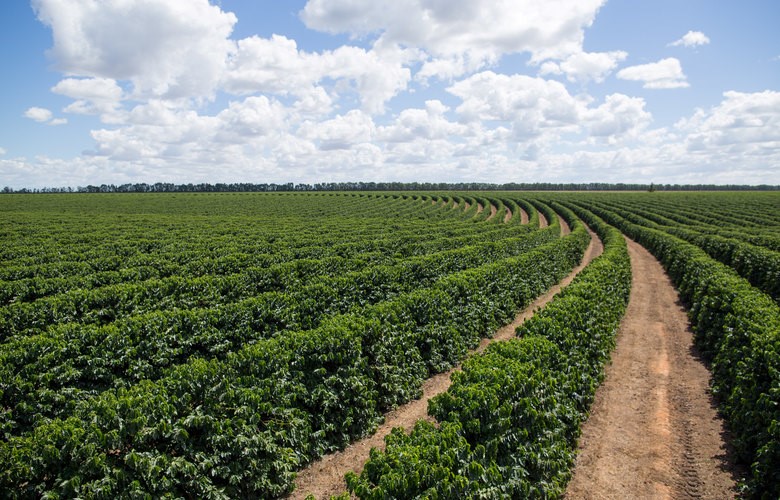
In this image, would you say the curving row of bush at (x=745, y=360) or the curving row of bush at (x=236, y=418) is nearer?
the curving row of bush at (x=236, y=418)

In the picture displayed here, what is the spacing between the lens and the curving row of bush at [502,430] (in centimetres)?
602

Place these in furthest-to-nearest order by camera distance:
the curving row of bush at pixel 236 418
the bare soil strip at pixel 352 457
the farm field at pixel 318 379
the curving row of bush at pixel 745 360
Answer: the bare soil strip at pixel 352 457, the curving row of bush at pixel 745 360, the farm field at pixel 318 379, the curving row of bush at pixel 236 418

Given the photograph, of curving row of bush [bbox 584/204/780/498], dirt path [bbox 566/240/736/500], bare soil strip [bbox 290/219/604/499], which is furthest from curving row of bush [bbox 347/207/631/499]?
curving row of bush [bbox 584/204/780/498]

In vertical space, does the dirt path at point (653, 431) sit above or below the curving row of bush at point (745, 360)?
below

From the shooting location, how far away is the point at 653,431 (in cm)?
990

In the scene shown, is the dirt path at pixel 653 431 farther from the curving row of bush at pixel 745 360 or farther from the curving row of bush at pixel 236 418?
the curving row of bush at pixel 236 418

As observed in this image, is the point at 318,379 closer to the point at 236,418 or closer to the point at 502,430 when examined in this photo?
the point at 236,418

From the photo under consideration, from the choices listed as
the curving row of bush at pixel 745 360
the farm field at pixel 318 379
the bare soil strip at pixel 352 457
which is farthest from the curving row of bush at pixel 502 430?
the curving row of bush at pixel 745 360

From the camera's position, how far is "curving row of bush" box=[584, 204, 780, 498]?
746 cm

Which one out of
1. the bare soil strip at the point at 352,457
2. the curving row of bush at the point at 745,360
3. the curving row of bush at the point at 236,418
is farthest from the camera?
the bare soil strip at the point at 352,457

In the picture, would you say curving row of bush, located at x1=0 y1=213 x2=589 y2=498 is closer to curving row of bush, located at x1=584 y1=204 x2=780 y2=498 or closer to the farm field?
the farm field

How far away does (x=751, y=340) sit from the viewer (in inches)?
417

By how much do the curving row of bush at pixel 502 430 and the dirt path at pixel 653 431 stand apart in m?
0.51

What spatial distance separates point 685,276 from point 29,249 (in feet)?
121
